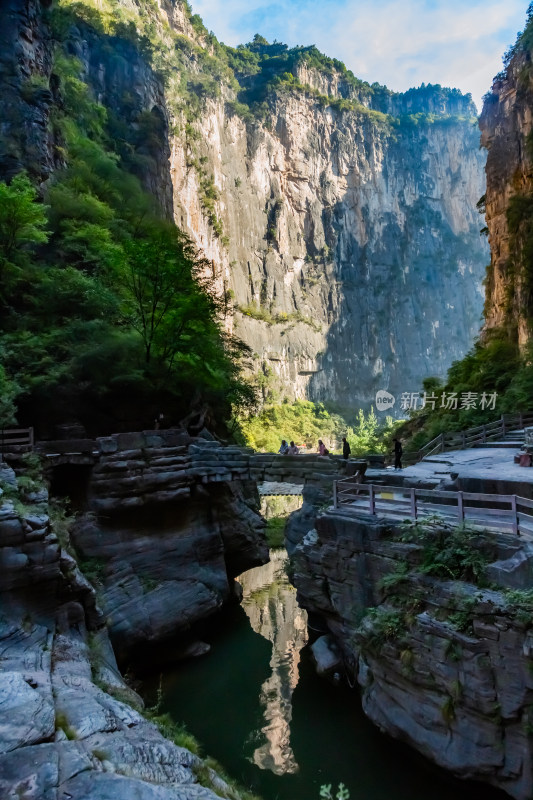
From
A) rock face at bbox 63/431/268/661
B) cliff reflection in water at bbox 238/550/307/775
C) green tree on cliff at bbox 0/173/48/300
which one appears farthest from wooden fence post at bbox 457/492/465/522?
green tree on cliff at bbox 0/173/48/300

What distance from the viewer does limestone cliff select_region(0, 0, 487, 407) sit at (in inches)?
1720

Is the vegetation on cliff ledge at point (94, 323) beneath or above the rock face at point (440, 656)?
above

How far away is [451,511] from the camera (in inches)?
370

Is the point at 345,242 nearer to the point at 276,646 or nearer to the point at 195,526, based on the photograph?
the point at 195,526

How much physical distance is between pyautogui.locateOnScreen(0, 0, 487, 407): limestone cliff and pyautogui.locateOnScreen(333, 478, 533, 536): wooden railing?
32.7 meters

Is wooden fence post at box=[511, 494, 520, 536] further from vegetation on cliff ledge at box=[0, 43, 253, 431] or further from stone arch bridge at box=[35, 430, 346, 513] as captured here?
vegetation on cliff ledge at box=[0, 43, 253, 431]

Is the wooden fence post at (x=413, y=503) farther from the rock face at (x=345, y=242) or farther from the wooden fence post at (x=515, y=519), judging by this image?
the rock face at (x=345, y=242)

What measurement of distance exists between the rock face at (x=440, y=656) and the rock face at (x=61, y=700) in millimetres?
4251

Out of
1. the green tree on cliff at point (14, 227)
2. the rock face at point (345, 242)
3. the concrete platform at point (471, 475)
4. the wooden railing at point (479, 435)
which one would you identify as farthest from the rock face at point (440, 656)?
the rock face at point (345, 242)

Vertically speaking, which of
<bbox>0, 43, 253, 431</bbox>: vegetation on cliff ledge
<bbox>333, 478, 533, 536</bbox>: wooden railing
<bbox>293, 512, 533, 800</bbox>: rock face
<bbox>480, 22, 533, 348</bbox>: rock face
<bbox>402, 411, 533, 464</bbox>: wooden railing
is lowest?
<bbox>293, 512, 533, 800</bbox>: rock face

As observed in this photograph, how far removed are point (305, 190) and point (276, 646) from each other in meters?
75.0

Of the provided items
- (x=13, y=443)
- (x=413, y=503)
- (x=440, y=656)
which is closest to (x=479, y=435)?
(x=413, y=503)

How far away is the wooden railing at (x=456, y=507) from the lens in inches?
314

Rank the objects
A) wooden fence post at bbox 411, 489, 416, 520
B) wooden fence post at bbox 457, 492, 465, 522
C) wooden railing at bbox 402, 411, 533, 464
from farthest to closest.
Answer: wooden railing at bbox 402, 411, 533, 464
wooden fence post at bbox 411, 489, 416, 520
wooden fence post at bbox 457, 492, 465, 522
